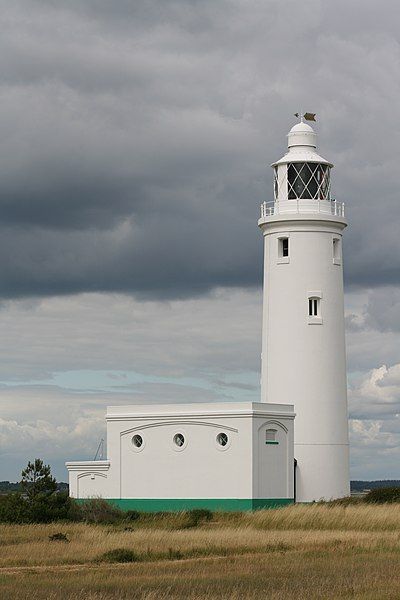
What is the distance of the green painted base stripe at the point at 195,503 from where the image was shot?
144ft

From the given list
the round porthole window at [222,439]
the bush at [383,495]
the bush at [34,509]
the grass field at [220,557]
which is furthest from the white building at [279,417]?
the bush at [34,509]

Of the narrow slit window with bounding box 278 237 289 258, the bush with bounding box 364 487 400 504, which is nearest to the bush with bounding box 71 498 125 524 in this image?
the bush with bounding box 364 487 400 504

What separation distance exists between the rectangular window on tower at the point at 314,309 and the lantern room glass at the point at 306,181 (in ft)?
13.5

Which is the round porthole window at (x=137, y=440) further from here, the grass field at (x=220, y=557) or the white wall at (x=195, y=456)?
the grass field at (x=220, y=557)

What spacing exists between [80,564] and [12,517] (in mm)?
13389

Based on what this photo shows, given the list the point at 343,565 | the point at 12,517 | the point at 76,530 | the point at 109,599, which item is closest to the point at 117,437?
the point at 12,517

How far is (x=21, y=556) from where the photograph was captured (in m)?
28.3

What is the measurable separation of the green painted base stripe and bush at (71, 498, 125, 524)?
395 centimetres

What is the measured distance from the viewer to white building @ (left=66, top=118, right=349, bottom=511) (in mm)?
44688

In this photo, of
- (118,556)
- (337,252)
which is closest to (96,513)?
(118,556)

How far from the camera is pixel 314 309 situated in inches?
1882

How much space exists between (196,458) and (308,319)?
7.10m

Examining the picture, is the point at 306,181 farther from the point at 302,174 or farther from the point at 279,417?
the point at 279,417

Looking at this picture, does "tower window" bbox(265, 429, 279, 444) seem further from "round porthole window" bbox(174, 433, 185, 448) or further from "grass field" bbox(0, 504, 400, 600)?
"grass field" bbox(0, 504, 400, 600)
